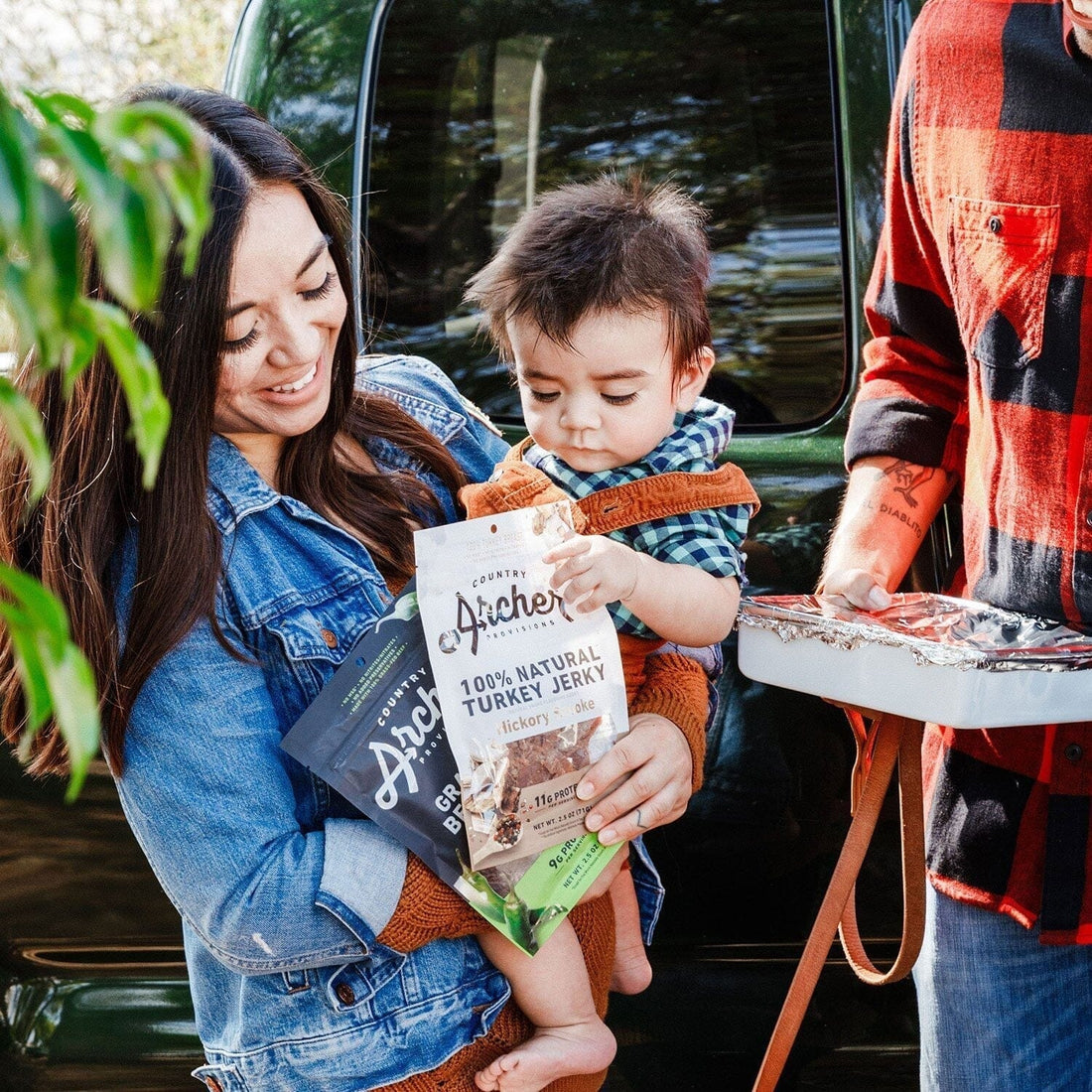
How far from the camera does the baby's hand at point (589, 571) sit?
1511 mm

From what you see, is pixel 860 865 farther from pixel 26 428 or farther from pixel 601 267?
pixel 26 428

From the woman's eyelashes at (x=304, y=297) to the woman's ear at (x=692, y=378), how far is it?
45cm

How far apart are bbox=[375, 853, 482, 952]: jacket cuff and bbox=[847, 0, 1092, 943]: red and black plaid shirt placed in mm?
650

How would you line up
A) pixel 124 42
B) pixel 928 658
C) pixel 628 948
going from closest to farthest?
pixel 928 658, pixel 628 948, pixel 124 42

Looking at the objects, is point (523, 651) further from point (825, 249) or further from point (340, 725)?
point (825, 249)

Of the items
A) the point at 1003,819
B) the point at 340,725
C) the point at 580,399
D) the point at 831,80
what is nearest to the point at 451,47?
the point at 831,80

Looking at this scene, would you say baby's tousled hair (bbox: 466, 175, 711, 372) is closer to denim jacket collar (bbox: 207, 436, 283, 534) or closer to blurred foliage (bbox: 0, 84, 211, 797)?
denim jacket collar (bbox: 207, 436, 283, 534)

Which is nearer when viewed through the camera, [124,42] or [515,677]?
[515,677]

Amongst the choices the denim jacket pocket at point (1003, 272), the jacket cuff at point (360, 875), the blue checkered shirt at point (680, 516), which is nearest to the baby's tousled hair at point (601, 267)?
the blue checkered shirt at point (680, 516)

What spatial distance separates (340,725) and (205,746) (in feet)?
0.46

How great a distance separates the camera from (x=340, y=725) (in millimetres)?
1424

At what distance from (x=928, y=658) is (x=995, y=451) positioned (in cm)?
34

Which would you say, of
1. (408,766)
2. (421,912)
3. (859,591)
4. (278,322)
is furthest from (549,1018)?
(278,322)

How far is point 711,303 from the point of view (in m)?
2.19
